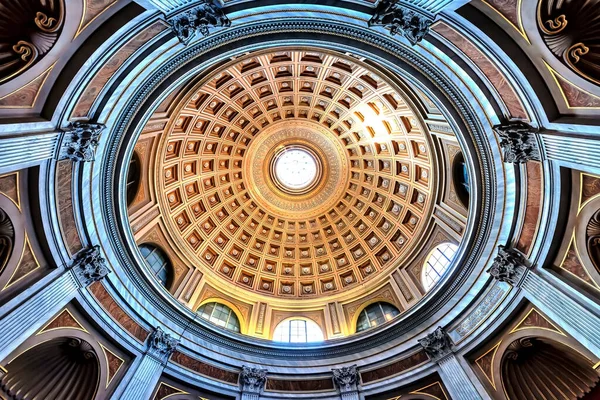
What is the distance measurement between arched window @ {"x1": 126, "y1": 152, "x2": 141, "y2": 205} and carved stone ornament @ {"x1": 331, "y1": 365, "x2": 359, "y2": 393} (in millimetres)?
12303

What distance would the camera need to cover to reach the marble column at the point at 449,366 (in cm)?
1130

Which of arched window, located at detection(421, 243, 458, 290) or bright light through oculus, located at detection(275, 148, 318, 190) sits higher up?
bright light through oculus, located at detection(275, 148, 318, 190)

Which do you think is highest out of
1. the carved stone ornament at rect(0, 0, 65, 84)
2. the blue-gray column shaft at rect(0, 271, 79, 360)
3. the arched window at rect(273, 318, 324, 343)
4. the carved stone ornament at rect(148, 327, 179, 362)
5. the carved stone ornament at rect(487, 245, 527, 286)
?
the arched window at rect(273, 318, 324, 343)

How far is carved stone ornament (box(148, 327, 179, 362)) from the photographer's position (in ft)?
41.2

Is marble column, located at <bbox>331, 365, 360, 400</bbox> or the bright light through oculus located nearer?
marble column, located at <bbox>331, 365, 360, 400</bbox>

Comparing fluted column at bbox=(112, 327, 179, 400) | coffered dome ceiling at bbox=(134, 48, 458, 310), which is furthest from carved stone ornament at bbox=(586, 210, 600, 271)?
fluted column at bbox=(112, 327, 179, 400)

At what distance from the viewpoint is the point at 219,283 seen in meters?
19.8

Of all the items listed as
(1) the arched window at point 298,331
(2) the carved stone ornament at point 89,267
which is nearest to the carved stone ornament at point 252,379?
(1) the arched window at point 298,331

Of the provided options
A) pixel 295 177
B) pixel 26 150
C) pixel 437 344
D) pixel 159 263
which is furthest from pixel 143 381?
pixel 295 177

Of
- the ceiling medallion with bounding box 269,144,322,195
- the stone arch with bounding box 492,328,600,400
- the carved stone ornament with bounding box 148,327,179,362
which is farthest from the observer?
the ceiling medallion with bounding box 269,144,322,195

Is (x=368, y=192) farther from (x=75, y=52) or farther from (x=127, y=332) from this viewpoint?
(x=75, y=52)

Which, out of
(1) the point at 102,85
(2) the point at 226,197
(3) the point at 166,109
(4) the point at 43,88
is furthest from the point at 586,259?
(2) the point at 226,197

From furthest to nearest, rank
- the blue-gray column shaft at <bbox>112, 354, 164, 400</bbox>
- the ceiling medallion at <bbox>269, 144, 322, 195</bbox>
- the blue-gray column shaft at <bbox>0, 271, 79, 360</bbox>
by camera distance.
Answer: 1. the ceiling medallion at <bbox>269, 144, 322, 195</bbox>
2. the blue-gray column shaft at <bbox>112, 354, 164, 400</bbox>
3. the blue-gray column shaft at <bbox>0, 271, 79, 360</bbox>

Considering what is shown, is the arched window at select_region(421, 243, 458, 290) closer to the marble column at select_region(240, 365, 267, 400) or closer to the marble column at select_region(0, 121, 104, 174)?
the marble column at select_region(240, 365, 267, 400)
